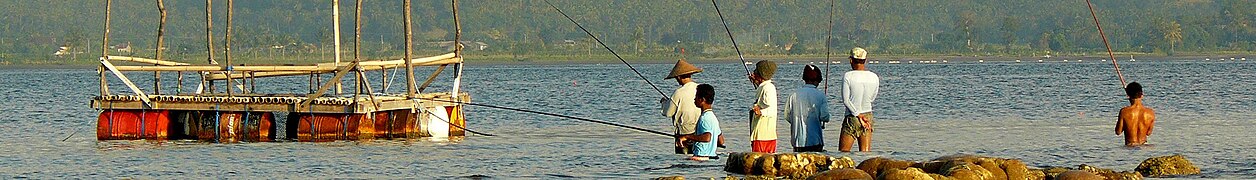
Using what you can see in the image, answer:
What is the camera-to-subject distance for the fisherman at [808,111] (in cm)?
1683

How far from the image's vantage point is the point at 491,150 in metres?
25.0

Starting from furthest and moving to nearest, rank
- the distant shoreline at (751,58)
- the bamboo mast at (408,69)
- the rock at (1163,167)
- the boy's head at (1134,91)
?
1. the distant shoreline at (751,58)
2. the bamboo mast at (408,69)
3. the boy's head at (1134,91)
4. the rock at (1163,167)

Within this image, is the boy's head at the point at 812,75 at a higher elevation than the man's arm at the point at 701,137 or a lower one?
higher

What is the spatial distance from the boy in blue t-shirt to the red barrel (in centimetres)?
1288

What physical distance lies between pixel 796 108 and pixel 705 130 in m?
1.47

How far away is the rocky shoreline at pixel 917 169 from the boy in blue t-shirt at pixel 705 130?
1.24 feet

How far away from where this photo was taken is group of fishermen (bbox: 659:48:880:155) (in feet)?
52.4

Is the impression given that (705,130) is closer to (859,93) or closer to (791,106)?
(791,106)

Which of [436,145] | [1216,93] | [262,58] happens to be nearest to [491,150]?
[436,145]

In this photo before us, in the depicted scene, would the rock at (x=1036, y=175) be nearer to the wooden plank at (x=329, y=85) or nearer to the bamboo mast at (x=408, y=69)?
the wooden plank at (x=329, y=85)

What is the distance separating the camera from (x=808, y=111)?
17.0 metres

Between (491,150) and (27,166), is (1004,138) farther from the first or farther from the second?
(27,166)

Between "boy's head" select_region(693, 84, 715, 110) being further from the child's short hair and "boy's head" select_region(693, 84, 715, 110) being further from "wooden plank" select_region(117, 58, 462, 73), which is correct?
"wooden plank" select_region(117, 58, 462, 73)

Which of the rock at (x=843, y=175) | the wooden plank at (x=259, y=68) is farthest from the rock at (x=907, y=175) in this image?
the wooden plank at (x=259, y=68)
